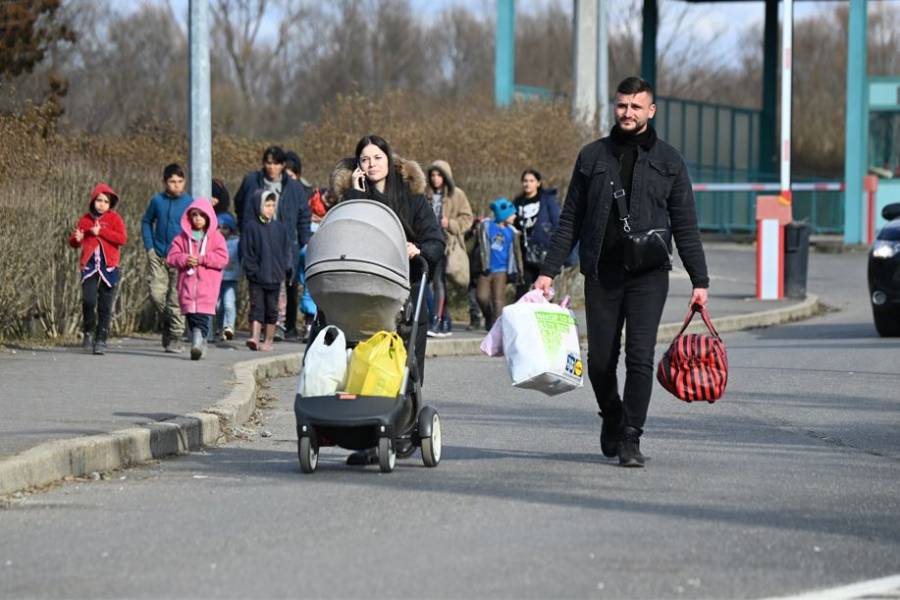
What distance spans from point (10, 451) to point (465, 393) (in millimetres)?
5417

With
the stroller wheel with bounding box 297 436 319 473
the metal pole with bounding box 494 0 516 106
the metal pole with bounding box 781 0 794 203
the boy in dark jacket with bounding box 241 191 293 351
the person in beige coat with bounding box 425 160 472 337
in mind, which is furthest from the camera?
the metal pole with bounding box 494 0 516 106

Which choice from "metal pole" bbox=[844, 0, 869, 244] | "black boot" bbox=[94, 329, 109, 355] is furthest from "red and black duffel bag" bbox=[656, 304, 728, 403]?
"metal pole" bbox=[844, 0, 869, 244]

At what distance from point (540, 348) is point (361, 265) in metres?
1.02

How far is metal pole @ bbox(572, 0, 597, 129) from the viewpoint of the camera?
2650 cm

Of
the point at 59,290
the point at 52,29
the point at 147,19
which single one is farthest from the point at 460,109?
the point at 147,19

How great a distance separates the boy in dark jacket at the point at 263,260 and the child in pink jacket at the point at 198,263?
925mm

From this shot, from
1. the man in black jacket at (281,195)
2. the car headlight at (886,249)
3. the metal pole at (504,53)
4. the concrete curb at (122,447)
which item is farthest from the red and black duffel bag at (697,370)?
the metal pole at (504,53)

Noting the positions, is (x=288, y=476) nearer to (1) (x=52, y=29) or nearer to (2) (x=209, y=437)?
(2) (x=209, y=437)

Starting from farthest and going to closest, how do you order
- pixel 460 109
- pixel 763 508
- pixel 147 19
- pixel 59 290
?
pixel 147 19, pixel 460 109, pixel 59 290, pixel 763 508

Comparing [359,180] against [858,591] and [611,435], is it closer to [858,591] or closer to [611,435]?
[611,435]

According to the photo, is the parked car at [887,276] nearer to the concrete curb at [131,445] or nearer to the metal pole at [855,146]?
the concrete curb at [131,445]

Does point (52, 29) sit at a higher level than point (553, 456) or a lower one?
higher

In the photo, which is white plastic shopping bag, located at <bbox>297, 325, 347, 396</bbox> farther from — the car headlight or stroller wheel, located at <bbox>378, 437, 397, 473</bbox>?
the car headlight

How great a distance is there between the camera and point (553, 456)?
10148 millimetres
